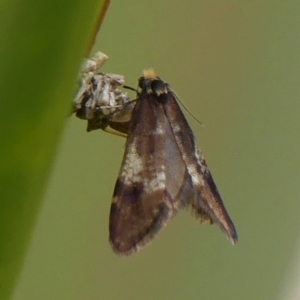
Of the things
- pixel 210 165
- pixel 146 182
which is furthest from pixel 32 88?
pixel 210 165

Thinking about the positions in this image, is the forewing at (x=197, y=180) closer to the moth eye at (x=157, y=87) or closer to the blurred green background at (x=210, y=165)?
the moth eye at (x=157, y=87)

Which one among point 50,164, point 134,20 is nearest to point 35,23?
point 50,164

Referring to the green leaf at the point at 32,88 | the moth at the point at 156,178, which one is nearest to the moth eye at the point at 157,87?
the moth at the point at 156,178

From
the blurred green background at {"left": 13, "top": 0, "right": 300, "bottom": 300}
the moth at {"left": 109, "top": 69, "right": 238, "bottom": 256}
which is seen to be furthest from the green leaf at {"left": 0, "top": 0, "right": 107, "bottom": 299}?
the blurred green background at {"left": 13, "top": 0, "right": 300, "bottom": 300}

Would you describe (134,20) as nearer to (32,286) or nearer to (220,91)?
(220,91)

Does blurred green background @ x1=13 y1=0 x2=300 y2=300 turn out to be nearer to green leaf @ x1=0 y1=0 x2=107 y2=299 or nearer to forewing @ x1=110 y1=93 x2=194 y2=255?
forewing @ x1=110 y1=93 x2=194 y2=255

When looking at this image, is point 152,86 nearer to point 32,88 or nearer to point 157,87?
point 157,87
